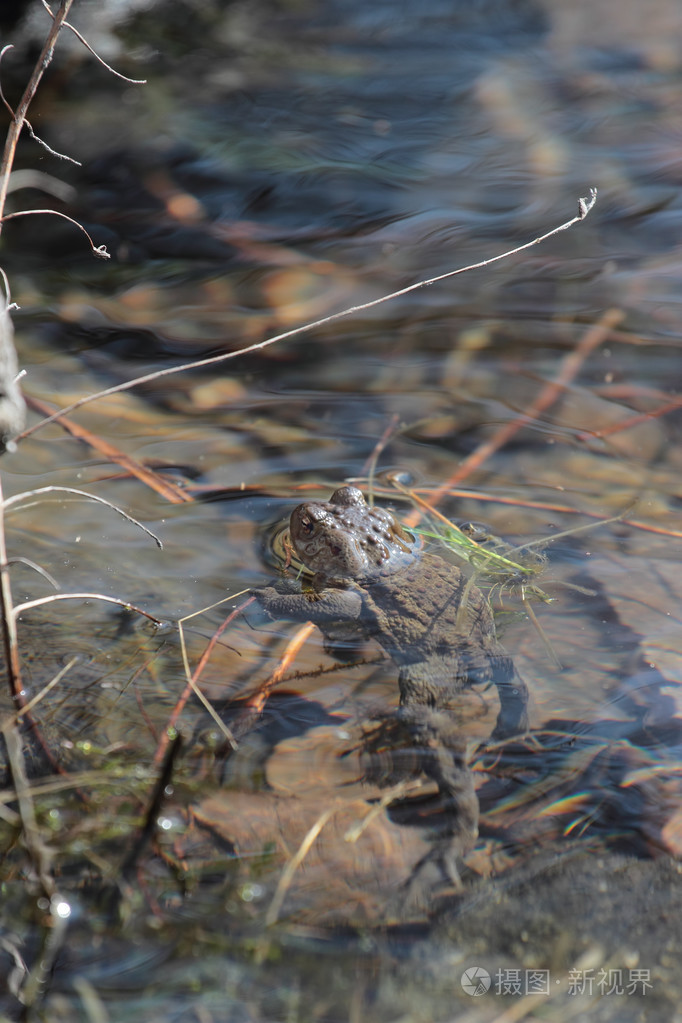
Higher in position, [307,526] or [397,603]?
[307,526]

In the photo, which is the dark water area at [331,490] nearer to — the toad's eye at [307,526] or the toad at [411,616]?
the toad at [411,616]

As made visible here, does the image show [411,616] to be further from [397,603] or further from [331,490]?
[331,490]

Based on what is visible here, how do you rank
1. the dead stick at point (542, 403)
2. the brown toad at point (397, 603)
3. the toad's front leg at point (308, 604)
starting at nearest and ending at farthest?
the brown toad at point (397, 603)
the toad's front leg at point (308, 604)
the dead stick at point (542, 403)

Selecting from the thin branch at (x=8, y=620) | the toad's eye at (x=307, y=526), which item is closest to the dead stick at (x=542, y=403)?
the toad's eye at (x=307, y=526)

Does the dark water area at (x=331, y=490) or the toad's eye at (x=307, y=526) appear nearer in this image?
the dark water area at (x=331, y=490)

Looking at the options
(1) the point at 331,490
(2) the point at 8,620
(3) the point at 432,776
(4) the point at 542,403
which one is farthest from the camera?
(4) the point at 542,403

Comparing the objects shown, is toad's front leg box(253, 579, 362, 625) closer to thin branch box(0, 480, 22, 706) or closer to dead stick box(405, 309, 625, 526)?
dead stick box(405, 309, 625, 526)

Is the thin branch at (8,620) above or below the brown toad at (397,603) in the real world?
above

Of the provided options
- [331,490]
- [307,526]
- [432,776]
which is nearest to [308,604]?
[307,526]
